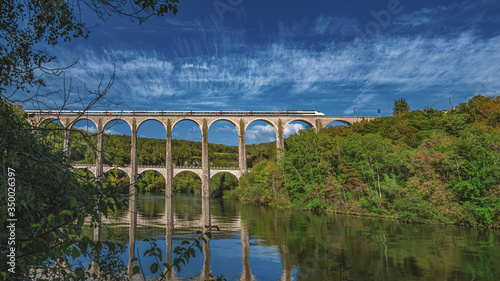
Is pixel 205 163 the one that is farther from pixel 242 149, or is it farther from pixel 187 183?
pixel 187 183

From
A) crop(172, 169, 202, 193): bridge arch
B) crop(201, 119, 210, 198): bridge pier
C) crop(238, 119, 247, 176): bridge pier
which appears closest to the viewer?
crop(201, 119, 210, 198): bridge pier

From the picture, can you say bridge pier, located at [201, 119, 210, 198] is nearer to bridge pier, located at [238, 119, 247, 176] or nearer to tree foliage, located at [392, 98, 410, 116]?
bridge pier, located at [238, 119, 247, 176]

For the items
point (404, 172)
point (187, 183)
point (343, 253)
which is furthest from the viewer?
point (187, 183)

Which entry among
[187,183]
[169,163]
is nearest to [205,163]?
[169,163]

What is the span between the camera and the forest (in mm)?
16594

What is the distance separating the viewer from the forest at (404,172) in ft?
54.4

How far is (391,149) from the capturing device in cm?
2467

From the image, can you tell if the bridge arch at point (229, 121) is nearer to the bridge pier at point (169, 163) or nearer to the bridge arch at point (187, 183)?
the bridge pier at point (169, 163)

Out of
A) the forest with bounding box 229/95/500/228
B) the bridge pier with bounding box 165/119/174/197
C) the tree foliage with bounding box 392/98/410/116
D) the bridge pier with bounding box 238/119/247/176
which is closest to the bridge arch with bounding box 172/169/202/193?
the bridge pier with bounding box 165/119/174/197

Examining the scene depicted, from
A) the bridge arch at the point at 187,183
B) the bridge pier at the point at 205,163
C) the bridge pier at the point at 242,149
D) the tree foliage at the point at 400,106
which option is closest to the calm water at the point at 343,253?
the bridge pier at the point at 205,163

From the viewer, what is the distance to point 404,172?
23.6m

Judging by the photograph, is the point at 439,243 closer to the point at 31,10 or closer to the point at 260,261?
the point at 260,261

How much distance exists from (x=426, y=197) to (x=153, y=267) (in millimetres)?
21882

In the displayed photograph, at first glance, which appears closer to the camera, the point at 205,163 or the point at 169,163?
the point at 169,163
